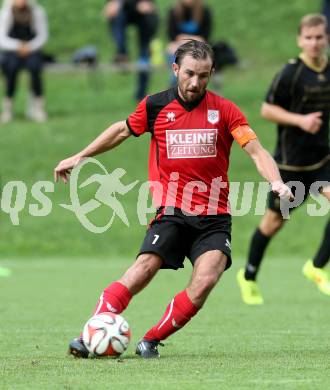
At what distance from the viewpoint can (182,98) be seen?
758 cm

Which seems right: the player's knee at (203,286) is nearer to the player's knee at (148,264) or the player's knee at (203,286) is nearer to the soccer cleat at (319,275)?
the player's knee at (148,264)

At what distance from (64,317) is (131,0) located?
12468 mm

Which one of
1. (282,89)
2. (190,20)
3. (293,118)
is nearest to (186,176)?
(293,118)

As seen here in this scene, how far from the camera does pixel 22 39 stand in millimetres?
20469

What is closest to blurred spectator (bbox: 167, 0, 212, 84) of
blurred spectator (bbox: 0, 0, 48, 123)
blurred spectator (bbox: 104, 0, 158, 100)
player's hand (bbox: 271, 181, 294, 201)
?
blurred spectator (bbox: 104, 0, 158, 100)

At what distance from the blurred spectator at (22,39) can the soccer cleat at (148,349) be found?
1323 centimetres

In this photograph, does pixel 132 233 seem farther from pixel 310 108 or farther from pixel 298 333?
pixel 298 333

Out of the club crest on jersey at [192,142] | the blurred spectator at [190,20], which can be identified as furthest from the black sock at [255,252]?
the blurred spectator at [190,20]

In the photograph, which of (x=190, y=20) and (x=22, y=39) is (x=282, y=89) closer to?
(x=190, y=20)

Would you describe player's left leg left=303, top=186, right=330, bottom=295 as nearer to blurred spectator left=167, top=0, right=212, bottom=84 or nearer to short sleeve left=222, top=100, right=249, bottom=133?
short sleeve left=222, top=100, right=249, bottom=133

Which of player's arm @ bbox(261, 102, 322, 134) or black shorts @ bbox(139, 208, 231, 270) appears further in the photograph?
player's arm @ bbox(261, 102, 322, 134)

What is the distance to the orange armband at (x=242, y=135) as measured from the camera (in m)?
7.44

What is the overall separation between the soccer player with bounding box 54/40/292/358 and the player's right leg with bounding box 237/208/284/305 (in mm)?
3831

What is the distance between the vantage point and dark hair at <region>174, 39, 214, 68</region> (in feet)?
24.0
